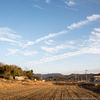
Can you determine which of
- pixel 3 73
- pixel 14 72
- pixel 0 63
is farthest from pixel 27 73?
pixel 3 73

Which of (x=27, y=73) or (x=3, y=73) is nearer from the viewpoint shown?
(x=3, y=73)

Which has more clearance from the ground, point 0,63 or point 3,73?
point 0,63

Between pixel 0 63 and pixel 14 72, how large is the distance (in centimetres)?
4783

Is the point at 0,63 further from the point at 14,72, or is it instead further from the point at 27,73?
the point at 14,72

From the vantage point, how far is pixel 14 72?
94688mm

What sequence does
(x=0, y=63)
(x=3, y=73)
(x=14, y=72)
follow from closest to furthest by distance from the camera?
(x=3, y=73)
(x=14, y=72)
(x=0, y=63)

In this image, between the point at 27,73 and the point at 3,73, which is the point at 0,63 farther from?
the point at 3,73

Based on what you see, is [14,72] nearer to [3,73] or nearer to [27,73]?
[3,73]

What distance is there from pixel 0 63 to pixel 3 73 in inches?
2134

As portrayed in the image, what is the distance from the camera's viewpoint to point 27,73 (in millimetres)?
138875

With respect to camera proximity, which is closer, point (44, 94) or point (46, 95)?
point (46, 95)

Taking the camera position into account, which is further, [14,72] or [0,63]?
[0,63]

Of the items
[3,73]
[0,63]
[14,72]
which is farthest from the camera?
[0,63]

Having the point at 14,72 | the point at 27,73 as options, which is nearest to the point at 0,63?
the point at 27,73
